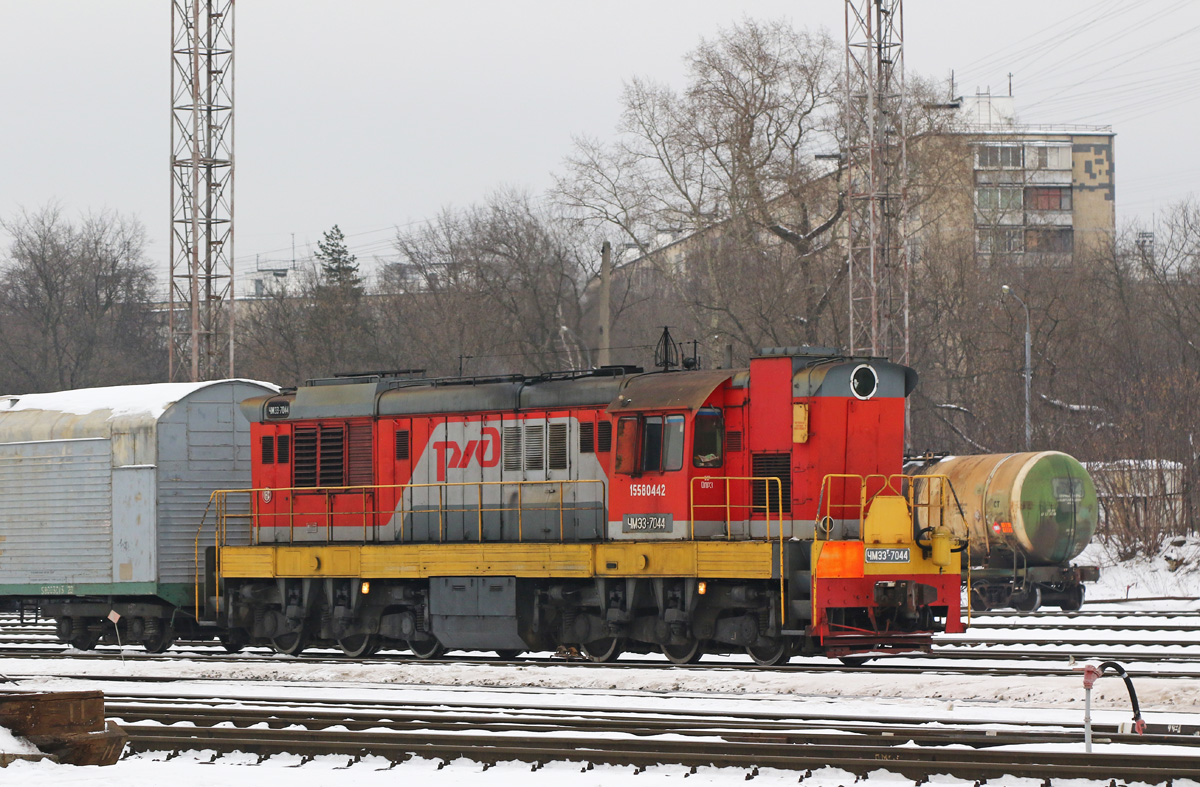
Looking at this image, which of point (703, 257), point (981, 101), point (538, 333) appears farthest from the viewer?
point (981, 101)

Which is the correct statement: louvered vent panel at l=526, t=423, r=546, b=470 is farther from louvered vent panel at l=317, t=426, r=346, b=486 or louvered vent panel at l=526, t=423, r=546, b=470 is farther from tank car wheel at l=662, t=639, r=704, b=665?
louvered vent panel at l=317, t=426, r=346, b=486

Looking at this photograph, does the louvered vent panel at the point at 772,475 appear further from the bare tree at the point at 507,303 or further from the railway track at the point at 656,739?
the bare tree at the point at 507,303

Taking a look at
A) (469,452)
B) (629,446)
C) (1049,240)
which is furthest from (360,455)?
(1049,240)

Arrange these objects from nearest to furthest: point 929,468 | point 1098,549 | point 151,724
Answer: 1. point 151,724
2. point 929,468
3. point 1098,549

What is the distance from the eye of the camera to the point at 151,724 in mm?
12242

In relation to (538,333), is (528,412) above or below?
below

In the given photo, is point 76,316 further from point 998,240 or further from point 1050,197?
point 1050,197

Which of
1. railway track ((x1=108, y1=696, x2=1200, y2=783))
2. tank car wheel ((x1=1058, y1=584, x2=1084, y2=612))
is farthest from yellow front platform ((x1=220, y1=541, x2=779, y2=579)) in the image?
tank car wheel ((x1=1058, y1=584, x2=1084, y2=612))

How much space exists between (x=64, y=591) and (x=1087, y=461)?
23.4m

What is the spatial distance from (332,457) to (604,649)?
496cm

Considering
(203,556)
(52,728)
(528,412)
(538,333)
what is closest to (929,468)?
(528,412)

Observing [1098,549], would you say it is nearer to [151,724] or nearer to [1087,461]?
[1087,461]

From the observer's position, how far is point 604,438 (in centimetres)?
1711

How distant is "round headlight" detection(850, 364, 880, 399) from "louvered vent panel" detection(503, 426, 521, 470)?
4.42 meters
